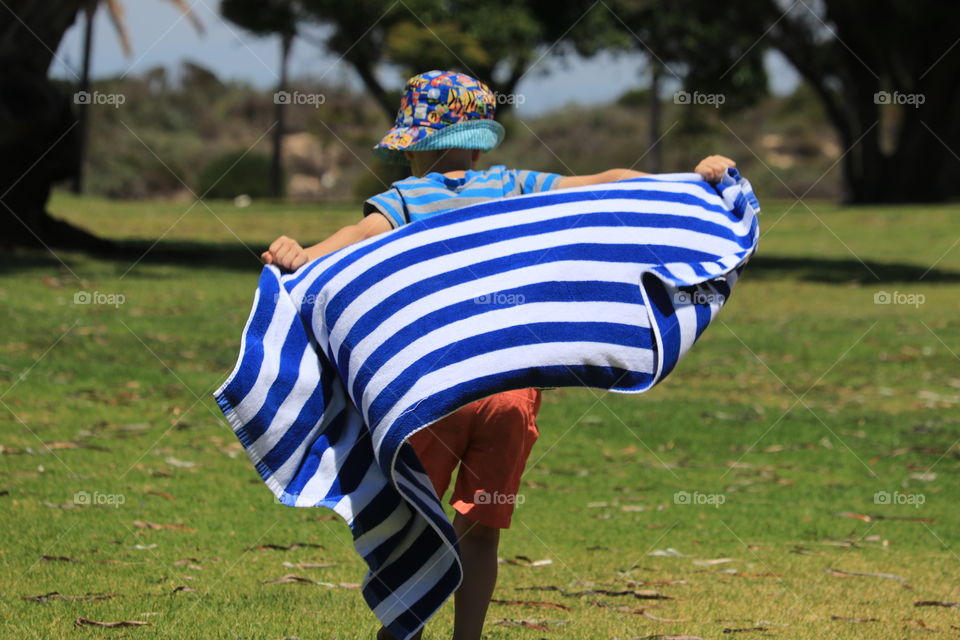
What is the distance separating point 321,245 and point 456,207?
1.41 feet

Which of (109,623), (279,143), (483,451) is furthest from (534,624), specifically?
(279,143)

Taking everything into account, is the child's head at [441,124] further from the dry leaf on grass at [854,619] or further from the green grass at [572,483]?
the dry leaf on grass at [854,619]

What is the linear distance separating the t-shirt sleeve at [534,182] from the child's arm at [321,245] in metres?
0.47

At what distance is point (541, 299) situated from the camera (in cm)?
366

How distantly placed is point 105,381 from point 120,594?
513 cm

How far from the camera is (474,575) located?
396 cm

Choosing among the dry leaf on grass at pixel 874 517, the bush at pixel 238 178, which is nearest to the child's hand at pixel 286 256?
the dry leaf on grass at pixel 874 517

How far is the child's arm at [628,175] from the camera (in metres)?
4.01

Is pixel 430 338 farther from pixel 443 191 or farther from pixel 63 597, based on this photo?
pixel 63 597

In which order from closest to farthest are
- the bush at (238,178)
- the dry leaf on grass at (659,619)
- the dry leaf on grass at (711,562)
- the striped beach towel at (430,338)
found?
the striped beach towel at (430,338) → the dry leaf on grass at (659,619) → the dry leaf on grass at (711,562) → the bush at (238,178)

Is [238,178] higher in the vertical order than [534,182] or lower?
lower

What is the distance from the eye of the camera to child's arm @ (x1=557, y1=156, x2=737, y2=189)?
13.2 ft

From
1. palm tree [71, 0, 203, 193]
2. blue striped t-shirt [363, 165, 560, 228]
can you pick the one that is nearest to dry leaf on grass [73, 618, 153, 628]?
blue striped t-shirt [363, 165, 560, 228]

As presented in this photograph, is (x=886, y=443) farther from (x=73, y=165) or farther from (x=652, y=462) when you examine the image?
(x=73, y=165)
